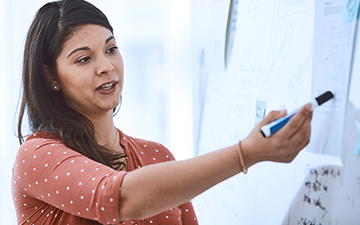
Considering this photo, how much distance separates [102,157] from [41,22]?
1.31 ft

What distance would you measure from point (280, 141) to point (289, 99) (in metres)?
0.32

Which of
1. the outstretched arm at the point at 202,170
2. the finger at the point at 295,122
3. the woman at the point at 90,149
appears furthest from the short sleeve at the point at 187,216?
the finger at the point at 295,122

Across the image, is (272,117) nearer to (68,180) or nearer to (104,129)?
(68,180)

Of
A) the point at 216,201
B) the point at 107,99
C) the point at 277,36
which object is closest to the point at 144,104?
the point at 216,201

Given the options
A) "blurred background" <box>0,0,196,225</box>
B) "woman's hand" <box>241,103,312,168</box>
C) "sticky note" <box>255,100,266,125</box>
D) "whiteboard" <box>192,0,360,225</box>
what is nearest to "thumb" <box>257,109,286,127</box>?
"woman's hand" <box>241,103,312,168</box>

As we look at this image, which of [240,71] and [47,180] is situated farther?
[240,71]

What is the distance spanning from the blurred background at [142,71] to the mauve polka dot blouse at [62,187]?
78cm

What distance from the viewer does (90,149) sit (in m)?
0.96

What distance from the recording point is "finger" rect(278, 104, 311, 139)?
601mm

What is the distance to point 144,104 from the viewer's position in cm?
208

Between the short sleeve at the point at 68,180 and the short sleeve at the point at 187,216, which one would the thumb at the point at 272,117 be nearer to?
the short sleeve at the point at 68,180

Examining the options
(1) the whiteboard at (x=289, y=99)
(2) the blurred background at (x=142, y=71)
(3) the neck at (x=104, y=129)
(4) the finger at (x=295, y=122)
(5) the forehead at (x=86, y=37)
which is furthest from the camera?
(2) the blurred background at (x=142, y=71)

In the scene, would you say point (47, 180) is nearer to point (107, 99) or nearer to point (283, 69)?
point (107, 99)

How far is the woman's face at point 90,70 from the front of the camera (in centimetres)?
96
